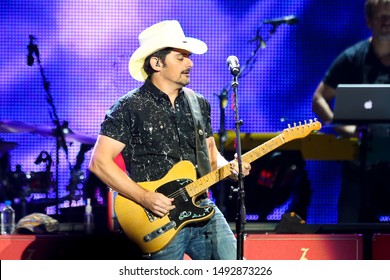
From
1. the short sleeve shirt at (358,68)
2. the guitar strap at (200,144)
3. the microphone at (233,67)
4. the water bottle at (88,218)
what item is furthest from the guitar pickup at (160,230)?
the short sleeve shirt at (358,68)

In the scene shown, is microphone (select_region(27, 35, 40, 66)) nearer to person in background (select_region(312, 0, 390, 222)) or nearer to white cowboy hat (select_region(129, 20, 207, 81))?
white cowboy hat (select_region(129, 20, 207, 81))

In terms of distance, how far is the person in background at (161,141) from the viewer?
554 cm

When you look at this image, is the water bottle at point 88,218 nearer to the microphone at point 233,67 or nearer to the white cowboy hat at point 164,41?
the white cowboy hat at point 164,41

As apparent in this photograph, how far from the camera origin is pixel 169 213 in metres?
5.56

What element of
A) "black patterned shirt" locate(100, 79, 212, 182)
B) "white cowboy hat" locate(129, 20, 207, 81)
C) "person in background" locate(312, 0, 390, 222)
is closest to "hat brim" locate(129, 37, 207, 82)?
"white cowboy hat" locate(129, 20, 207, 81)

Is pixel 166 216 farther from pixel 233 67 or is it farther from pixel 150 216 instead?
pixel 233 67

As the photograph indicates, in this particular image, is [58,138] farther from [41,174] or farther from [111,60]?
[111,60]

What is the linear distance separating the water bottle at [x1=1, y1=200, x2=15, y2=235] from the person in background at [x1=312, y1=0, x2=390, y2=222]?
3.00 metres

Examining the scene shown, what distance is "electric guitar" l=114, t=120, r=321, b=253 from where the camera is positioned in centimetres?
553

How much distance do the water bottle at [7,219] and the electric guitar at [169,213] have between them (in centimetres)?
261

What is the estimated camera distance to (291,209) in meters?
8.22

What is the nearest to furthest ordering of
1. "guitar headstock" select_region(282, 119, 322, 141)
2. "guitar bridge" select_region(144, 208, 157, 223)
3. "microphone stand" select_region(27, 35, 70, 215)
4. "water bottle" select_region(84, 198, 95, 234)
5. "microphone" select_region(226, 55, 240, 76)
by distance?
"microphone" select_region(226, 55, 240, 76), "guitar bridge" select_region(144, 208, 157, 223), "guitar headstock" select_region(282, 119, 322, 141), "water bottle" select_region(84, 198, 95, 234), "microphone stand" select_region(27, 35, 70, 215)

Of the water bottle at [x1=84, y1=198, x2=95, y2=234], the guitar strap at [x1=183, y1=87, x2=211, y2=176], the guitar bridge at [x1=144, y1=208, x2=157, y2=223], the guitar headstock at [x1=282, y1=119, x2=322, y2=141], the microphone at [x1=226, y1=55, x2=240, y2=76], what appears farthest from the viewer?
the water bottle at [x1=84, y1=198, x2=95, y2=234]

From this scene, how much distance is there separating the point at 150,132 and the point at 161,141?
94mm
